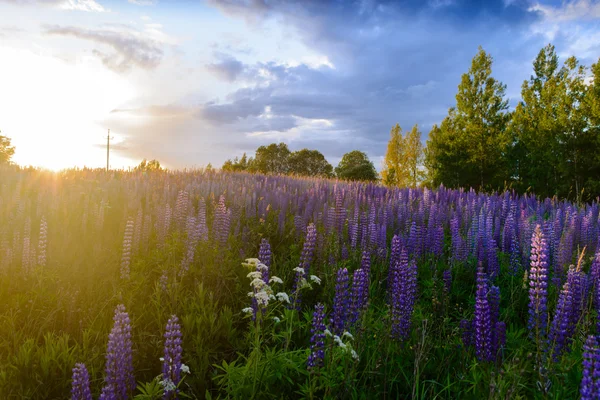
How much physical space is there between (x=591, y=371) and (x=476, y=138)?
3745 centimetres

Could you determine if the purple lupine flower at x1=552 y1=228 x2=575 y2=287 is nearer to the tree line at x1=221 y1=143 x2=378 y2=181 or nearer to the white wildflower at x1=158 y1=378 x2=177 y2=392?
the white wildflower at x1=158 y1=378 x2=177 y2=392

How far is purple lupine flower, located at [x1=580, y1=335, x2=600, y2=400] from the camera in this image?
7.16 ft

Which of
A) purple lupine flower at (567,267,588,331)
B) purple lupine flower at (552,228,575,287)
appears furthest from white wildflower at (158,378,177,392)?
purple lupine flower at (552,228,575,287)

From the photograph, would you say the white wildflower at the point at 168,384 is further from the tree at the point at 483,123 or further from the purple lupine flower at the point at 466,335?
the tree at the point at 483,123

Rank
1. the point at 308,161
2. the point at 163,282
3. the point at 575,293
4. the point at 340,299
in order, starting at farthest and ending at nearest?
the point at 308,161, the point at 163,282, the point at 575,293, the point at 340,299

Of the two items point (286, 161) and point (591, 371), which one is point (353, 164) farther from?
point (591, 371)

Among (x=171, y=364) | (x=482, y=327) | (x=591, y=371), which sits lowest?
(x=171, y=364)

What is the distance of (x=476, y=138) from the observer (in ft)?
119

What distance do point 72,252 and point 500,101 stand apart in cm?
3921

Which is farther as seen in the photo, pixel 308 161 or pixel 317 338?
pixel 308 161

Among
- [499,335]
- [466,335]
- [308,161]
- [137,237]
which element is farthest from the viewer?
[308,161]

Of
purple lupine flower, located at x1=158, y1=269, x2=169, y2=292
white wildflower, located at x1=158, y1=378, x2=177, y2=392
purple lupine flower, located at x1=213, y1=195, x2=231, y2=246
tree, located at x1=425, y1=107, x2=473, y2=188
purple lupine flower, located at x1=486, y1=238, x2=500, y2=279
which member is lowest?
white wildflower, located at x1=158, y1=378, x2=177, y2=392

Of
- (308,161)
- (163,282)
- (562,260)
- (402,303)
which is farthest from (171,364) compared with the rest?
(308,161)

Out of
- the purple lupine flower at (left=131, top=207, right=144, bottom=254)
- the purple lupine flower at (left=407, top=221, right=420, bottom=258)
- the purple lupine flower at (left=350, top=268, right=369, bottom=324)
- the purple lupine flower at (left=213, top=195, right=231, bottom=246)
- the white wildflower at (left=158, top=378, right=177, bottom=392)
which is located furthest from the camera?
the purple lupine flower at (left=407, top=221, right=420, bottom=258)
